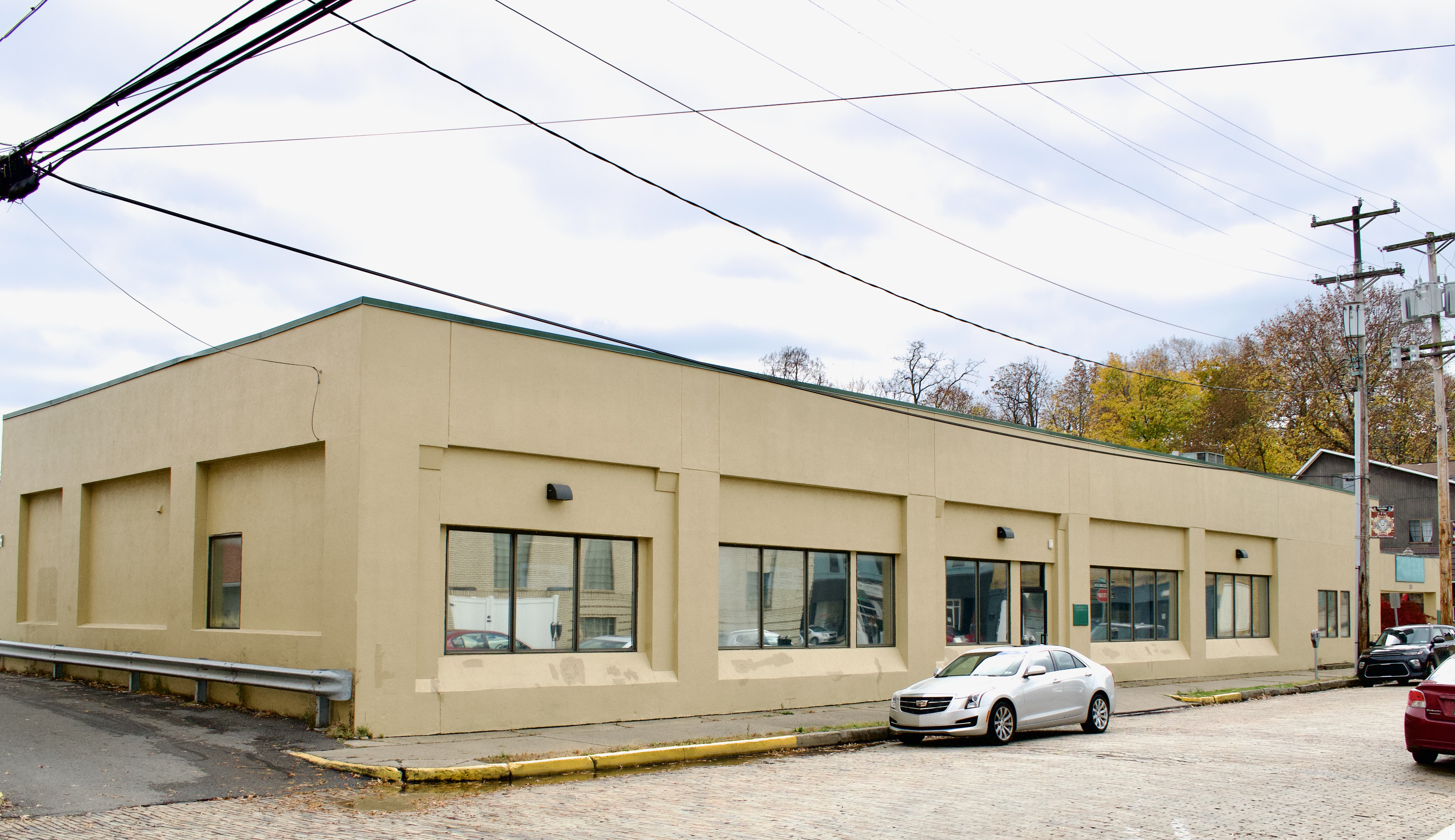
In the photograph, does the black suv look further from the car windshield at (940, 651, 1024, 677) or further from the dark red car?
the dark red car

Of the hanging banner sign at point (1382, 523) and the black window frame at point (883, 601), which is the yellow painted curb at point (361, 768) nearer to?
the black window frame at point (883, 601)

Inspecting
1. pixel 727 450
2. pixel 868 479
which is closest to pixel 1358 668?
pixel 868 479

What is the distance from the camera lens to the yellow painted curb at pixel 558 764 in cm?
1216

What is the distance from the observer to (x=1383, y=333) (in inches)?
2126

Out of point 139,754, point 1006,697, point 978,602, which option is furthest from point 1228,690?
point 139,754

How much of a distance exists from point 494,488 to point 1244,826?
10652mm

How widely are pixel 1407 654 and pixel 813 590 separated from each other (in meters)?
19.6

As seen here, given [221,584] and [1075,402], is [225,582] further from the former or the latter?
[1075,402]

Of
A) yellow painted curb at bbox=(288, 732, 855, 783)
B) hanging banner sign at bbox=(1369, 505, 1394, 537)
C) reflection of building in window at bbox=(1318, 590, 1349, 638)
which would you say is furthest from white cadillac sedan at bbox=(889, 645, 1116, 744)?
hanging banner sign at bbox=(1369, 505, 1394, 537)

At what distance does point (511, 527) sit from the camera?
16.8m

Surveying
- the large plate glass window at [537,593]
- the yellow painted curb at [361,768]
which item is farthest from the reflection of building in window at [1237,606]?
the yellow painted curb at [361,768]

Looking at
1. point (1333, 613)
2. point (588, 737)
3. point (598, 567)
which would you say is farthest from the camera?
point (1333, 613)

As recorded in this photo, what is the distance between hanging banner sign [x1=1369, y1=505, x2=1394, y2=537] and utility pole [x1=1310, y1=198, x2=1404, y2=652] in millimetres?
3049

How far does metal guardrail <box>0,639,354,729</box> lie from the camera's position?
48.0 ft
